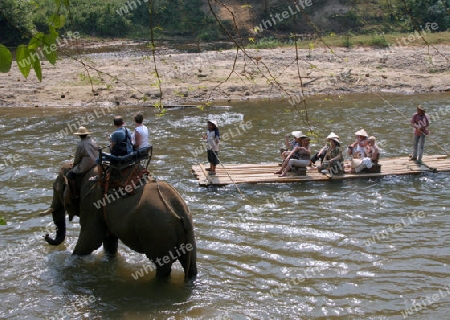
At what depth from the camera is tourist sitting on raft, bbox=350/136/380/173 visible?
14.7 meters

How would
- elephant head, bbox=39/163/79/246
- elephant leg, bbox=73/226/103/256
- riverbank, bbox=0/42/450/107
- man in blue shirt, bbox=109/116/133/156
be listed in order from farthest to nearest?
riverbank, bbox=0/42/450/107 < elephant head, bbox=39/163/79/246 < elephant leg, bbox=73/226/103/256 < man in blue shirt, bbox=109/116/133/156

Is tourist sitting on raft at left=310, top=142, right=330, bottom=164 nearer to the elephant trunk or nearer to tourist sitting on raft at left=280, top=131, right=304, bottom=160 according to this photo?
tourist sitting on raft at left=280, top=131, right=304, bottom=160

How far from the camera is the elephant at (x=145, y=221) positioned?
8227 mm

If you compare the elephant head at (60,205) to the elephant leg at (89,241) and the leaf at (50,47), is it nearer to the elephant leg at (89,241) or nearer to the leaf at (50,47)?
the elephant leg at (89,241)

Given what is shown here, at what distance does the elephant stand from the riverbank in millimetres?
15368

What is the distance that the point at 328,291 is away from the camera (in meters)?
8.95

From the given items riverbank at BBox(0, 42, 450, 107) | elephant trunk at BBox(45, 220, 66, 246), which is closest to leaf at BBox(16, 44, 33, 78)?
elephant trunk at BBox(45, 220, 66, 246)

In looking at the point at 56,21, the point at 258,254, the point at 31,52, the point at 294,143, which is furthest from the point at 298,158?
the point at 31,52

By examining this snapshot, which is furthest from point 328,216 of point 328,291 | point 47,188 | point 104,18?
point 104,18

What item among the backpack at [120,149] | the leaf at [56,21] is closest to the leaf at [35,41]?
the leaf at [56,21]

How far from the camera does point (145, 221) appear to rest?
8.25m

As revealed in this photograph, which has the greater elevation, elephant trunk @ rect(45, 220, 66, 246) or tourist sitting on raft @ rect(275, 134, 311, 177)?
tourist sitting on raft @ rect(275, 134, 311, 177)

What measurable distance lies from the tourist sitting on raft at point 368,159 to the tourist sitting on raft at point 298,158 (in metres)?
1.23

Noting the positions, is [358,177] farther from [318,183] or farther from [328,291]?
[328,291]
